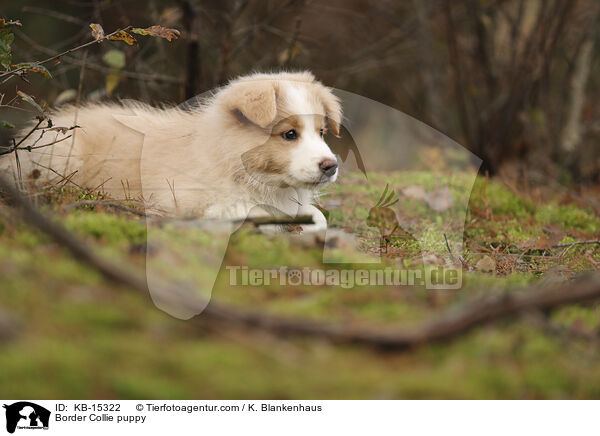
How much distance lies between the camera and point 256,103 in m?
3.68

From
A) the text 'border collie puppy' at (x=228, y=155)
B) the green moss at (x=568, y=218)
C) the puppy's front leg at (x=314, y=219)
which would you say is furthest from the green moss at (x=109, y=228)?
the green moss at (x=568, y=218)

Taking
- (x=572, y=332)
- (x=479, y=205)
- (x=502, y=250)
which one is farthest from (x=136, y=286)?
(x=479, y=205)

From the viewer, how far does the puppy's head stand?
3688 millimetres

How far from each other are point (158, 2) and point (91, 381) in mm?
6432

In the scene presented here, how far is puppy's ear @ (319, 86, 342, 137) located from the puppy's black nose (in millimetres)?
532

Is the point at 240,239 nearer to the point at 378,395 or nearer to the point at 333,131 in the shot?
the point at 378,395

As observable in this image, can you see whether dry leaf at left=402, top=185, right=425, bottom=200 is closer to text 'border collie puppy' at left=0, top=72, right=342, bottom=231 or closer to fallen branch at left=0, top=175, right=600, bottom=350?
text 'border collie puppy' at left=0, top=72, right=342, bottom=231

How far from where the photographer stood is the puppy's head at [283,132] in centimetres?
369

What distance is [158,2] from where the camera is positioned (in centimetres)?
725

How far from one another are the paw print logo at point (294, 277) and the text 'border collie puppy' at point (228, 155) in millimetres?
1048

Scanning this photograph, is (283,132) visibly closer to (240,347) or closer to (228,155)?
(228,155)
